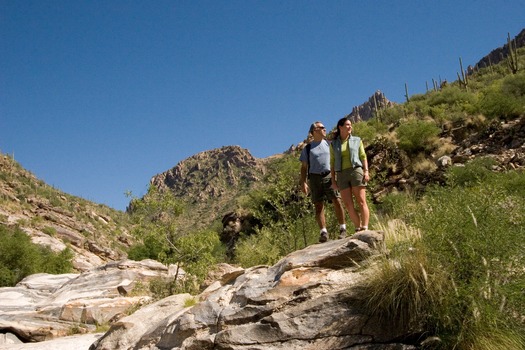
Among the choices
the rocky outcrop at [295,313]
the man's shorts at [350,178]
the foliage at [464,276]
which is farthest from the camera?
the man's shorts at [350,178]

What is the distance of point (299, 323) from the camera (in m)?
4.35

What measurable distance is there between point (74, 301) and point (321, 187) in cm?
915

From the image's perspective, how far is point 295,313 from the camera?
14.7 ft

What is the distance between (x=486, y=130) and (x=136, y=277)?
1666cm

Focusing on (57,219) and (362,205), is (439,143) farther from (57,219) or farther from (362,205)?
(57,219)

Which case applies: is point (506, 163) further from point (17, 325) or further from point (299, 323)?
point (17, 325)

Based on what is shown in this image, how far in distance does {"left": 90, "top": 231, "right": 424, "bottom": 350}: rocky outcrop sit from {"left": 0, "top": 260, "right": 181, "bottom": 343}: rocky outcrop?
17.7ft

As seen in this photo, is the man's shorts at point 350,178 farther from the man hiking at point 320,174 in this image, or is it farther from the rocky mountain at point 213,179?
the rocky mountain at point 213,179

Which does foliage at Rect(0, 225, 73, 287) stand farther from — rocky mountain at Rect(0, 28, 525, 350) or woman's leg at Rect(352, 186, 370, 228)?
woman's leg at Rect(352, 186, 370, 228)

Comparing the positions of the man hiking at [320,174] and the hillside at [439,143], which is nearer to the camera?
the man hiking at [320,174]

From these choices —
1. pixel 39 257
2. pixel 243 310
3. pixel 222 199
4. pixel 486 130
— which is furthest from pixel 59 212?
pixel 243 310

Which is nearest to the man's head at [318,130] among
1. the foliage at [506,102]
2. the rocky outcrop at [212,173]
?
the foliage at [506,102]

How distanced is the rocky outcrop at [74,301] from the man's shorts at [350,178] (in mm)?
7001

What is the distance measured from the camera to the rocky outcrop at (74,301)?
34.8ft
